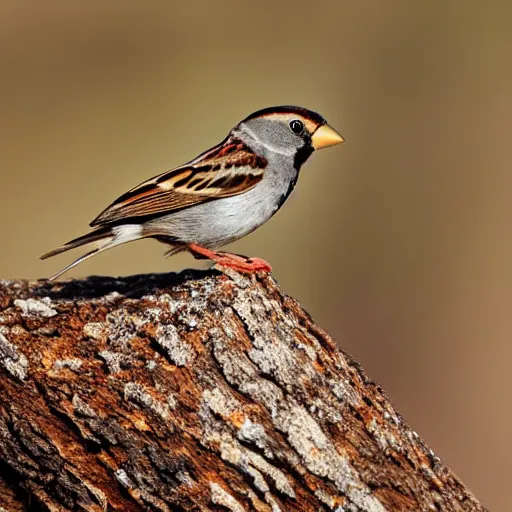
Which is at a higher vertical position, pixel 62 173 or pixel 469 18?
pixel 469 18

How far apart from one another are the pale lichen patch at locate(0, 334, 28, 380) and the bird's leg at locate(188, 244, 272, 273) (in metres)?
1.24

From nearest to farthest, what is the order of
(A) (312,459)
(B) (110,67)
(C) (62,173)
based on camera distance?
(A) (312,459) → (C) (62,173) → (B) (110,67)

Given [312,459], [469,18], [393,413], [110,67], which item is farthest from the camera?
[469,18]

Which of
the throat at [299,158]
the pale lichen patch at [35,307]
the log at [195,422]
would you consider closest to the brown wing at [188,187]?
the throat at [299,158]

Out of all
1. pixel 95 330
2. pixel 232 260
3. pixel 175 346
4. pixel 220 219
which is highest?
pixel 220 219

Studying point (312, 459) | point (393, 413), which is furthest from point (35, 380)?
point (393, 413)

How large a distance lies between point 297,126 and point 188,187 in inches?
35.5

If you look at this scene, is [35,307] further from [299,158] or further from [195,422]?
[299,158]

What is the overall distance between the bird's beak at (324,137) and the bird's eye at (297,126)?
0.30 ft

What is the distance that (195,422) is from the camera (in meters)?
4.54

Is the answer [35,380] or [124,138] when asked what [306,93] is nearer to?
[124,138]

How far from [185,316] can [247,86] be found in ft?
40.2

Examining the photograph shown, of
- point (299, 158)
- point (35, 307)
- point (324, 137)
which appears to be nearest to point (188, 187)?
point (299, 158)

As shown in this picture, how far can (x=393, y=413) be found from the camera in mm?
4895
